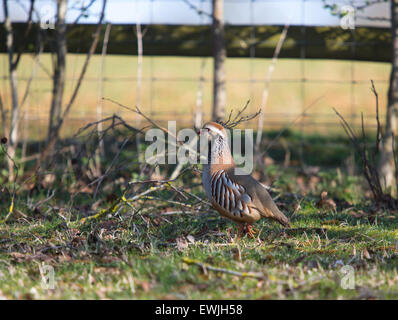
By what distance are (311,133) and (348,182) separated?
18.3 feet

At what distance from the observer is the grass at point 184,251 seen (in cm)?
283

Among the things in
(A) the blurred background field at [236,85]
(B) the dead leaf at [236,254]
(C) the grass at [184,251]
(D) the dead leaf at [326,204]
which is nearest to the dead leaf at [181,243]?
(C) the grass at [184,251]

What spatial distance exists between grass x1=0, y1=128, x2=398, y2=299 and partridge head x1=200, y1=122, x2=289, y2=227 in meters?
0.18

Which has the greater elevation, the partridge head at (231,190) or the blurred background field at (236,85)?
the blurred background field at (236,85)

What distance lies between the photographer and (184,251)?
3477 millimetres

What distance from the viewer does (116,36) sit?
6809 millimetres

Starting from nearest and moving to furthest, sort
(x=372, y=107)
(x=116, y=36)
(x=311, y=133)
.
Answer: (x=116, y=36) < (x=311, y=133) < (x=372, y=107)

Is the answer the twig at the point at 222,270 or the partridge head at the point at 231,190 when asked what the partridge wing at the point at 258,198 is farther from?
the twig at the point at 222,270

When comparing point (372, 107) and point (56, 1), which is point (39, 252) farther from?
point (372, 107)

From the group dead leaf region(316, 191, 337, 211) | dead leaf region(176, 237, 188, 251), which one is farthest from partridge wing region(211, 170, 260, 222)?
dead leaf region(316, 191, 337, 211)

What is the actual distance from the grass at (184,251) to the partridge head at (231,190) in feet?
0.61

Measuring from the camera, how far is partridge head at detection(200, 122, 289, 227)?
385cm

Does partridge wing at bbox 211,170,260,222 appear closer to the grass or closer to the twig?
the grass
